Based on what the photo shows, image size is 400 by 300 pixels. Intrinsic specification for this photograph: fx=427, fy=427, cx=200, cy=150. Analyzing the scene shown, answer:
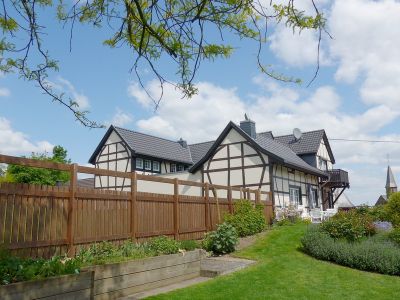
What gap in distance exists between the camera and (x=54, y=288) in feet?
19.7

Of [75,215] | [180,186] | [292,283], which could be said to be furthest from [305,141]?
[75,215]

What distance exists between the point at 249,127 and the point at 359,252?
13502 mm

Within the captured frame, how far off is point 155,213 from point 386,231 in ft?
25.0

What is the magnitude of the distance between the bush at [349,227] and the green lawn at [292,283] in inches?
60.2

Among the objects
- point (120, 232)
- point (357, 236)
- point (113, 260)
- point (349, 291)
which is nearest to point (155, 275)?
point (113, 260)

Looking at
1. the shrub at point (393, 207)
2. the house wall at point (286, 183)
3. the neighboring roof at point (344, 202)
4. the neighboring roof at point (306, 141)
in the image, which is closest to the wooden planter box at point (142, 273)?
the shrub at point (393, 207)

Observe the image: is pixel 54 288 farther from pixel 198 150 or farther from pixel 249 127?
pixel 198 150

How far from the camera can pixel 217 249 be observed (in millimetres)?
12570

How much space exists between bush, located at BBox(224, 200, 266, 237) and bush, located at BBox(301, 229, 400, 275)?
3156 mm

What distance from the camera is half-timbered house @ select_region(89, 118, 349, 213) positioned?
2330 cm

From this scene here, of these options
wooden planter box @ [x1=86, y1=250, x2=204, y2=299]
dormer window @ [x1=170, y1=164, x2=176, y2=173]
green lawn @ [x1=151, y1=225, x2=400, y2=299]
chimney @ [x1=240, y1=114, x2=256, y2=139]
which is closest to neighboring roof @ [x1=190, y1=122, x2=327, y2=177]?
chimney @ [x1=240, y1=114, x2=256, y2=139]

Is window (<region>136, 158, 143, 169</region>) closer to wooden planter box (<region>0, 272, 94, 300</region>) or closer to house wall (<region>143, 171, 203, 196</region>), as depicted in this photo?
house wall (<region>143, 171, 203, 196</region>)

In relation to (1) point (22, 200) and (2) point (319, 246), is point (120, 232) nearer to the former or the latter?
(1) point (22, 200)

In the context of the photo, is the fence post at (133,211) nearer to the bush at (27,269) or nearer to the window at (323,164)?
the bush at (27,269)
